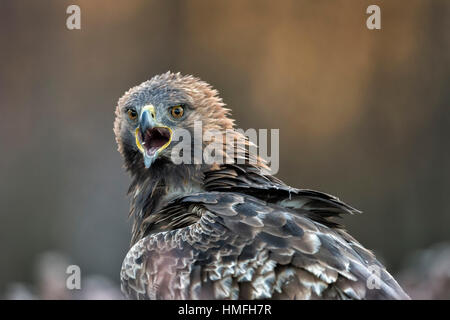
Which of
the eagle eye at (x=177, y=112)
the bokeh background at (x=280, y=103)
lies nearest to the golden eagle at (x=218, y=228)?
the eagle eye at (x=177, y=112)

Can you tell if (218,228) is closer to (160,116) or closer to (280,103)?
(160,116)

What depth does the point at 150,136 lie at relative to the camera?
3018mm

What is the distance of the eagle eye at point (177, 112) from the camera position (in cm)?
301

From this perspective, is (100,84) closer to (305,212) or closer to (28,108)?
(28,108)

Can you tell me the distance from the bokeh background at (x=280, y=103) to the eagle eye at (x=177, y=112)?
310 cm

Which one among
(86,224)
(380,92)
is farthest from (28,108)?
(380,92)

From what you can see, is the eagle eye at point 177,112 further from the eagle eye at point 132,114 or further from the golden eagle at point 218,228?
the eagle eye at point 132,114

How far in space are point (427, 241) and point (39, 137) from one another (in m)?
3.87

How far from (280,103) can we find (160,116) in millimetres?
3649

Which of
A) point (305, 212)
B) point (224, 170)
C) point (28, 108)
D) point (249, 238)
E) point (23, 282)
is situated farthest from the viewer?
point (28, 108)

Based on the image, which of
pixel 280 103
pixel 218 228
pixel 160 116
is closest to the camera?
pixel 218 228

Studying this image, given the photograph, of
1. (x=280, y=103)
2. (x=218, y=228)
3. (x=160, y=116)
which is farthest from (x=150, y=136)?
(x=280, y=103)

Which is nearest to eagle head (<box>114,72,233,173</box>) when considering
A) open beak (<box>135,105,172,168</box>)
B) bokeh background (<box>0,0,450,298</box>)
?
open beak (<box>135,105,172,168</box>)

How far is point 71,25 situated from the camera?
6.32 metres
